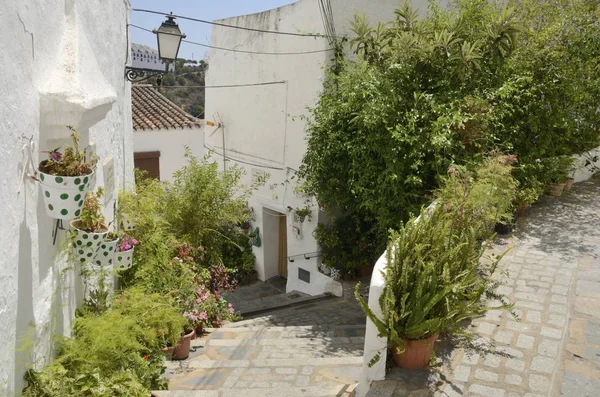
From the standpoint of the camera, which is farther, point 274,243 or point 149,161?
point 149,161

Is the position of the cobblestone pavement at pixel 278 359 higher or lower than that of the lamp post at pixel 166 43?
lower

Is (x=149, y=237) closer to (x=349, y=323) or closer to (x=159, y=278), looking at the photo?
(x=159, y=278)

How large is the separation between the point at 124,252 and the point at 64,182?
2.61m

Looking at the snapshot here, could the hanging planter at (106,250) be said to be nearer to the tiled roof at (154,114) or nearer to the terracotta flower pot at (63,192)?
the terracotta flower pot at (63,192)

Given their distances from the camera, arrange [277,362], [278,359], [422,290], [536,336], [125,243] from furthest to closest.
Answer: [125,243] → [278,359] → [277,362] → [536,336] → [422,290]

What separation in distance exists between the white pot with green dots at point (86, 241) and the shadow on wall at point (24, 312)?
64 cm

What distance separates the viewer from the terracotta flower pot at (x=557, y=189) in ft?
32.6

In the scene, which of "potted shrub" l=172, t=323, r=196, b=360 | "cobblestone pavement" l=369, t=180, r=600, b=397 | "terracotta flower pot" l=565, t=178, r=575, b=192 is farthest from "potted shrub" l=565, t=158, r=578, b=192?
"potted shrub" l=172, t=323, r=196, b=360

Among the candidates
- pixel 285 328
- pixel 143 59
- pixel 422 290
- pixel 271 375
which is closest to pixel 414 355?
pixel 422 290

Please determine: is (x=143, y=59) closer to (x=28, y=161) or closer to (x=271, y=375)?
(x=271, y=375)

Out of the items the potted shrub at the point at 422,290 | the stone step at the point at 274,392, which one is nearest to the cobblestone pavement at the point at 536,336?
the potted shrub at the point at 422,290

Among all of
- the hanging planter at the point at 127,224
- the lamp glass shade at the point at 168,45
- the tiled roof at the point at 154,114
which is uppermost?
the lamp glass shade at the point at 168,45

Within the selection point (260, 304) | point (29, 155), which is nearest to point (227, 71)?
point (260, 304)

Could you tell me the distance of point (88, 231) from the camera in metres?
4.34
